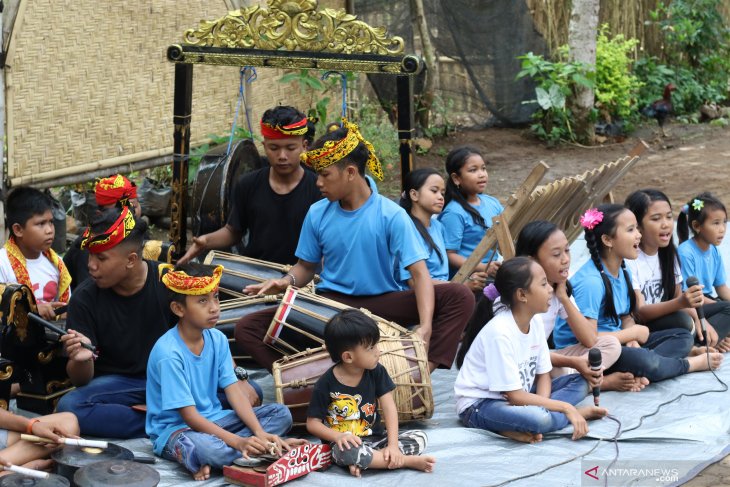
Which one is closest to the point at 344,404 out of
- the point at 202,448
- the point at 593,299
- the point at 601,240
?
the point at 202,448

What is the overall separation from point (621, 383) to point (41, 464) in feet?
9.76

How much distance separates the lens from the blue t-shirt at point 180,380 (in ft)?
16.0

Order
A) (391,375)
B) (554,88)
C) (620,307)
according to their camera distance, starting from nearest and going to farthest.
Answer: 1. (391,375)
2. (620,307)
3. (554,88)

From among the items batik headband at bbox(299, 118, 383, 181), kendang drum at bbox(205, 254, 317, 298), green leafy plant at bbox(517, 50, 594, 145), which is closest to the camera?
batik headband at bbox(299, 118, 383, 181)

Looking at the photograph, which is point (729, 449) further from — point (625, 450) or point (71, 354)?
point (71, 354)

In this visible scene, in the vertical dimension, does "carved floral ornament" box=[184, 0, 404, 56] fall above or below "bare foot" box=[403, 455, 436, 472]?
above

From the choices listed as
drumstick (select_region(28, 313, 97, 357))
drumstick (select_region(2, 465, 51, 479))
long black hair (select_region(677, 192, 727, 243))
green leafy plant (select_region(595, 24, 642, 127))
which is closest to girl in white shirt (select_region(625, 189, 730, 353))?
long black hair (select_region(677, 192, 727, 243))

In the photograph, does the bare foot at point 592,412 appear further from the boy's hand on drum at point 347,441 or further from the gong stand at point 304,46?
the gong stand at point 304,46

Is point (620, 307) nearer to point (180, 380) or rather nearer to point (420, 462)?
point (420, 462)

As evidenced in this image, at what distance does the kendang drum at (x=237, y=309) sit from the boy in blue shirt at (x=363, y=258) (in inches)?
2.5

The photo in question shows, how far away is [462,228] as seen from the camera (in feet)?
22.7

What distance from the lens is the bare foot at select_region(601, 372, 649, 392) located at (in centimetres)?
593

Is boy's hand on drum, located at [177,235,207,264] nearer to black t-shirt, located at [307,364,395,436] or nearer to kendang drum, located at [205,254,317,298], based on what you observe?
kendang drum, located at [205,254,317,298]

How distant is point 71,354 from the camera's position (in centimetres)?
505
